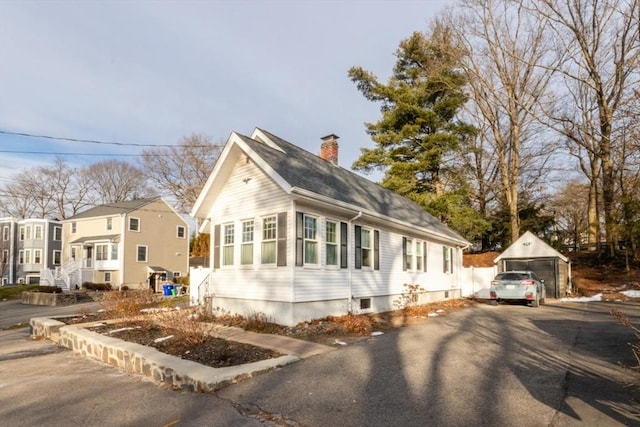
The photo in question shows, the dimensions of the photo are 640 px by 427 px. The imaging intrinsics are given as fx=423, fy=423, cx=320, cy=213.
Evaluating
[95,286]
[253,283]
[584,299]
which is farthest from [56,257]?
[584,299]

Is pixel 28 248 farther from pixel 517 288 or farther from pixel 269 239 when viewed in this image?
pixel 517 288

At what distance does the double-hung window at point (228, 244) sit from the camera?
530 inches

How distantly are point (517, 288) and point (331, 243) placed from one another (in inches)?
393

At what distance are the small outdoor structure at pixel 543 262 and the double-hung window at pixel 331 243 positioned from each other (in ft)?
51.3

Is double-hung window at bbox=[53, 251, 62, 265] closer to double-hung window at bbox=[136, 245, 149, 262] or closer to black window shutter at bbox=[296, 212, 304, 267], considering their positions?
double-hung window at bbox=[136, 245, 149, 262]

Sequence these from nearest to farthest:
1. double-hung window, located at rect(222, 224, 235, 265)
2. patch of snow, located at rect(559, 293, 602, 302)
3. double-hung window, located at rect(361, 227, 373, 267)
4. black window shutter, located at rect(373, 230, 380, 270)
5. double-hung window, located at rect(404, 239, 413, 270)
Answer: double-hung window, located at rect(222, 224, 235, 265) < double-hung window, located at rect(361, 227, 373, 267) < black window shutter, located at rect(373, 230, 380, 270) < double-hung window, located at rect(404, 239, 413, 270) < patch of snow, located at rect(559, 293, 602, 302)

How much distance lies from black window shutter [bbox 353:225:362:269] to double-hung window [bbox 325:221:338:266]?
3.27ft

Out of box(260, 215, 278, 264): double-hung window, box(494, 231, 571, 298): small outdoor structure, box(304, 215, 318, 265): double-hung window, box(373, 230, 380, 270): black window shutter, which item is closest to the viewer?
box(304, 215, 318, 265): double-hung window

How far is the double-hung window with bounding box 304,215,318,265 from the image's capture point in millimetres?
11758

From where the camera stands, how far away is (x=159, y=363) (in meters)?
6.85

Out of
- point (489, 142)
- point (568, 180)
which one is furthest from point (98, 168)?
point (568, 180)

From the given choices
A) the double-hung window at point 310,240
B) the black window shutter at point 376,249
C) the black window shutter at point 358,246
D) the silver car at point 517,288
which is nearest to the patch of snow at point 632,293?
the silver car at point 517,288

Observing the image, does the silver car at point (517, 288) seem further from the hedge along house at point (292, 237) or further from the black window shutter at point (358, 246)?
the black window shutter at point (358, 246)

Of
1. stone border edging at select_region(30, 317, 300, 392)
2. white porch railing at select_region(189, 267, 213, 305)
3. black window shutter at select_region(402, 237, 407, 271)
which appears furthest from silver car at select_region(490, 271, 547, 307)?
stone border edging at select_region(30, 317, 300, 392)
